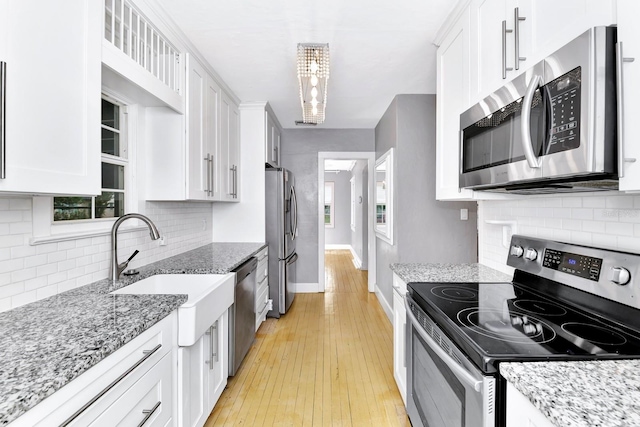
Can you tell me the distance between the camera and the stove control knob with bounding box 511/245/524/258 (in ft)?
5.29

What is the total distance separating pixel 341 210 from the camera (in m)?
9.55

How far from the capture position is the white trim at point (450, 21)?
175 centimetres

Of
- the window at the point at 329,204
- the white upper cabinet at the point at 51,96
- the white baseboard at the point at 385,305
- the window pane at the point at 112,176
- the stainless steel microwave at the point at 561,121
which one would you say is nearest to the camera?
the stainless steel microwave at the point at 561,121

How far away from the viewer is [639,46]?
0.76 meters

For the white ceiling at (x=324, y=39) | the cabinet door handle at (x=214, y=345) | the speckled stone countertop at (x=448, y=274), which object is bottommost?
the cabinet door handle at (x=214, y=345)

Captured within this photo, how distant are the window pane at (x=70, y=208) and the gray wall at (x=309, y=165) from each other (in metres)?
3.13

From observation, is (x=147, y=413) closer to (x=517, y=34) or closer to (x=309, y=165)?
(x=517, y=34)

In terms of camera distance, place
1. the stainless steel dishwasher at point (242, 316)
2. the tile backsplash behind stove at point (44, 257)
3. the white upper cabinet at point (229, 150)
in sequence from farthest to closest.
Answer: the white upper cabinet at point (229, 150), the stainless steel dishwasher at point (242, 316), the tile backsplash behind stove at point (44, 257)

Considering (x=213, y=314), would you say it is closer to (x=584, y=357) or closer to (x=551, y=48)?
(x=584, y=357)

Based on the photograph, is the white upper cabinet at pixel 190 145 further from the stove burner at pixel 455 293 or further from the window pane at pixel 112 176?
the stove burner at pixel 455 293

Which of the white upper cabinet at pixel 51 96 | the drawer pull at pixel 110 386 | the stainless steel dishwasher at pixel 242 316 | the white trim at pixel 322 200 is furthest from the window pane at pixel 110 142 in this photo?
the white trim at pixel 322 200

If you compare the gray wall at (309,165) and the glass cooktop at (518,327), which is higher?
the gray wall at (309,165)

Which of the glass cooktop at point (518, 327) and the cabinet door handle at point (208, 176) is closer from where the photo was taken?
the glass cooktop at point (518, 327)

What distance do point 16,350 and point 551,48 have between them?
1857 mm
